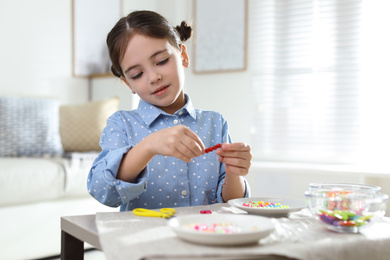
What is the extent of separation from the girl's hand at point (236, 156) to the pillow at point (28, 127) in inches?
87.4

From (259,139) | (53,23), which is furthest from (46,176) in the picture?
(259,139)

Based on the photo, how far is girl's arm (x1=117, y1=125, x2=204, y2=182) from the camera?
855mm

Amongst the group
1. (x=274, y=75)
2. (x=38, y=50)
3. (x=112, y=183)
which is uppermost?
(x=38, y=50)

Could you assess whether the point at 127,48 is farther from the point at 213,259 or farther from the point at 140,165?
the point at 213,259

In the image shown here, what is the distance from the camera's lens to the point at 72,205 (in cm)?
265

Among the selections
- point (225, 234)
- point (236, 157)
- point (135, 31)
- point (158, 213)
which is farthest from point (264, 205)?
point (135, 31)

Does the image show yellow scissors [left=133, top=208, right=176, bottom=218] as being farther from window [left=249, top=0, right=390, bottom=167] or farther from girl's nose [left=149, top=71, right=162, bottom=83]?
window [left=249, top=0, right=390, bottom=167]

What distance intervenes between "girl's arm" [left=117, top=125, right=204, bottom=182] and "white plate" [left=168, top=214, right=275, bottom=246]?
161mm

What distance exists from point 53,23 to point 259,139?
6.23 feet

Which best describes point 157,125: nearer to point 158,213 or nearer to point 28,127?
point 158,213

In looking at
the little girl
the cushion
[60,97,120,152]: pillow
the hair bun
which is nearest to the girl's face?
the little girl

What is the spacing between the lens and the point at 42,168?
8.33 ft

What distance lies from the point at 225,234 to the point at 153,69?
666 mm

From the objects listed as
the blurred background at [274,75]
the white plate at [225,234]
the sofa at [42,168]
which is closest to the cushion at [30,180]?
the sofa at [42,168]
